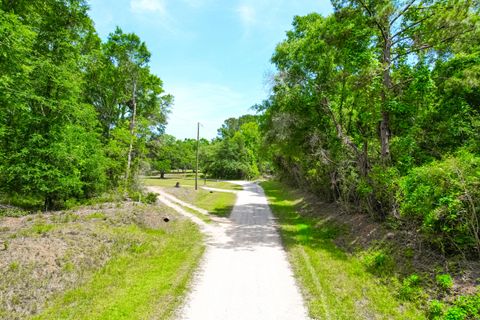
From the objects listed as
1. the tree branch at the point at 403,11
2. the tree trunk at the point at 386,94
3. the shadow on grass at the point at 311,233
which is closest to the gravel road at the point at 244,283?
the shadow on grass at the point at 311,233

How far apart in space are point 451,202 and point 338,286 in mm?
2967

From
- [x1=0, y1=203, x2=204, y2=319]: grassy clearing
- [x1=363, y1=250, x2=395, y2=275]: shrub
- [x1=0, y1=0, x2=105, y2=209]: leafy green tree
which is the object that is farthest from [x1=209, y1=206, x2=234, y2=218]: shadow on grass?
[x1=363, y1=250, x2=395, y2=275]: shrub

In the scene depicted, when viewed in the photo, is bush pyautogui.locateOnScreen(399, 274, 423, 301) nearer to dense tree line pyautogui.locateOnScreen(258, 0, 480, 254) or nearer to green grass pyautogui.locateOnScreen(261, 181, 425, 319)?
green grass pyautogui.locateOnScreen(261, 181, 425, 319)

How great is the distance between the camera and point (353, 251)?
855 centimetres

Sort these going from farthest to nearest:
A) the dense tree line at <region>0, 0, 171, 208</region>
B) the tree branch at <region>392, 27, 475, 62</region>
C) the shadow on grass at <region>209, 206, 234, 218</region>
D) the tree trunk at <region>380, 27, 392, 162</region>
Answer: the shadow on grass at <region>209, 206, 234, 218</region>
the dense tree line at <region>0, 0, 171, 208</region>
the tree trunk at <region>380, 27, 392, 162</region>
the tree branch at <region>392, 27, 475, 62</region>

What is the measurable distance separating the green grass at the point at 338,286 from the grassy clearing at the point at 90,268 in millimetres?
2822

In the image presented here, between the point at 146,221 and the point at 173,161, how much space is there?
58052mm

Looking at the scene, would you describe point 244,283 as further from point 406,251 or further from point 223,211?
point 223,211

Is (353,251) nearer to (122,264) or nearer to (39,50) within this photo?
(122,264)

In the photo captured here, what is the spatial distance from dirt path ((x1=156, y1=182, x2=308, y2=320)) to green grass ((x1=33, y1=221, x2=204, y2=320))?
0.40 metres

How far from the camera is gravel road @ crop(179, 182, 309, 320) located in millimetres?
4898

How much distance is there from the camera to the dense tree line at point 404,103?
6.07 meters

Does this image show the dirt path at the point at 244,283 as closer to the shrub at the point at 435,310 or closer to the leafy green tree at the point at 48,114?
the shrub at the point at 435,310

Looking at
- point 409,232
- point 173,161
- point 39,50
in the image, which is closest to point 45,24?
point 39,50
